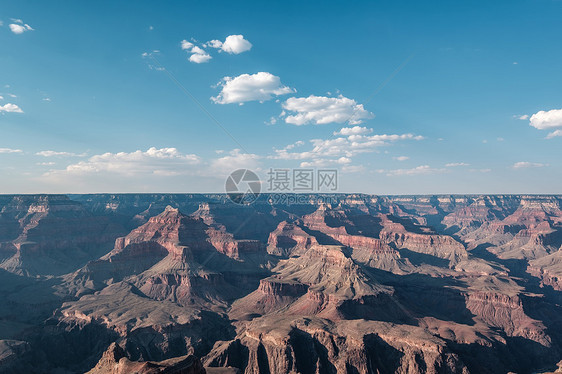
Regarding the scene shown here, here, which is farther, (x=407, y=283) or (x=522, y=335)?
(x=407, y=283)

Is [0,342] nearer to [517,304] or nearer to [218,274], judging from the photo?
[218,274]

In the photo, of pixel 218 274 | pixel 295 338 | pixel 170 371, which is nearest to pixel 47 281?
pixel 218 274

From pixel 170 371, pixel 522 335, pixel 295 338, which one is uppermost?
pixel 170 371

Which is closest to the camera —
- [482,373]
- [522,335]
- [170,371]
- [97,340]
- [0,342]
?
[170,371]

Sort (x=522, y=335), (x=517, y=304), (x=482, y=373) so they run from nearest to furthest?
(x=482, y=373) → (x=522, y=335) → (x=517, y=304)

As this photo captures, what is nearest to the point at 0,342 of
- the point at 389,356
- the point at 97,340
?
the point at 97,340

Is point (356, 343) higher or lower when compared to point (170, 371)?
lower

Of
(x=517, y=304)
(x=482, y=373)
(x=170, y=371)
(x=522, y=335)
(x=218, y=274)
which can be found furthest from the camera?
(x=218, y=274)

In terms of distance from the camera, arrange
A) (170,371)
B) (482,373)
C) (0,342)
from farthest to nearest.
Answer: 1. (0,342)
2. (482,373)
3. (170,371)

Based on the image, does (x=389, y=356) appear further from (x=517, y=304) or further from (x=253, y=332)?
(x=517, y=304)

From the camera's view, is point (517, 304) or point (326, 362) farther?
point (517, 304)
